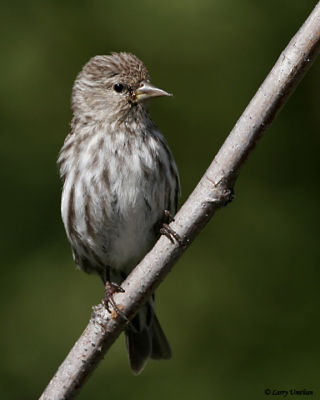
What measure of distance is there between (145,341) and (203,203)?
1.50m

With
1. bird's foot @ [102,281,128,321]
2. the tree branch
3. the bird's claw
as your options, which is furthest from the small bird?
the bird's claw

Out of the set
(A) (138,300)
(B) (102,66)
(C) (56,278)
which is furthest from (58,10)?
(A) (138,300)

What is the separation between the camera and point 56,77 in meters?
4.82

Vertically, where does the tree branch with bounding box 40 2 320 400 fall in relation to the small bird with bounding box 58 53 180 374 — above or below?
below

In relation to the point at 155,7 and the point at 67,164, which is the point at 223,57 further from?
the point at 67,164

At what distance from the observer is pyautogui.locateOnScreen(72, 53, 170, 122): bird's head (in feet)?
13.8

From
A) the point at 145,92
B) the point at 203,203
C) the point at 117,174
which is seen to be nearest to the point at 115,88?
the point at 145,92

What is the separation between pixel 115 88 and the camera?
14.0 ft

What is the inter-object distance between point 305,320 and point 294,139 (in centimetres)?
106

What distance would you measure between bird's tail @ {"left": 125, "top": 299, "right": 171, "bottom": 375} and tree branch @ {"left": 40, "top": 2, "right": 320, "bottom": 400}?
0.88 m

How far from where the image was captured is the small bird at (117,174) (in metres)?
4.07

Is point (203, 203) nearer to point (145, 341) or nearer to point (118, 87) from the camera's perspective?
point (118, 87)

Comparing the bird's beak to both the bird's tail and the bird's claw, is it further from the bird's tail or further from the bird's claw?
the bird's tail

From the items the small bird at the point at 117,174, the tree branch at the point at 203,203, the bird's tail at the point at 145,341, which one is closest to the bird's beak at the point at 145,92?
the small bird at the point at 117,174
